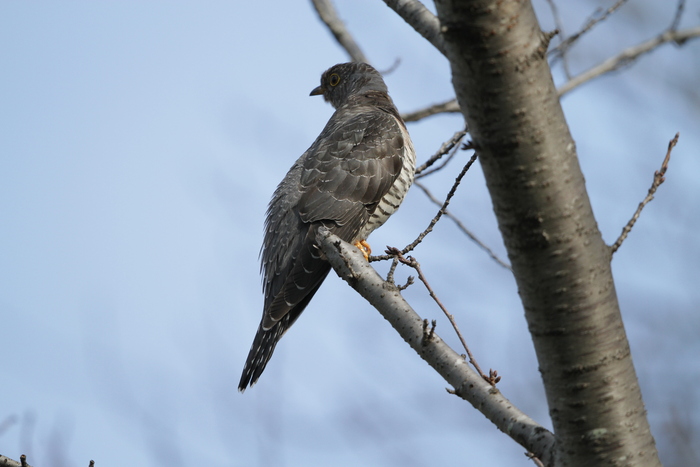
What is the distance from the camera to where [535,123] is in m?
1.45

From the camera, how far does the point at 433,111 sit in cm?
600

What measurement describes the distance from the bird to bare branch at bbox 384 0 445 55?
2.20m

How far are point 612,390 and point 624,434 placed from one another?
0.12 metres

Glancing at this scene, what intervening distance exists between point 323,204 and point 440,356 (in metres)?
2.72

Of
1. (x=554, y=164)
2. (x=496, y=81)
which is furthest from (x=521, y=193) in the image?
(x=496, y=81)

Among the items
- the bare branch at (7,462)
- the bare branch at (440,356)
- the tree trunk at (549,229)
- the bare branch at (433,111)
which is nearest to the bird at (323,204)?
the bare branch at (433,111)

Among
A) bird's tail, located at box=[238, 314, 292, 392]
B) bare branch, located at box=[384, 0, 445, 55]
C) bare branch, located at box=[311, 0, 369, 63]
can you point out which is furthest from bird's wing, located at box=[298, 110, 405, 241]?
bare branch, located at box=[384, 0, 445, 55]

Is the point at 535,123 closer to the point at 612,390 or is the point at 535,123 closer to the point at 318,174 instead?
the point at 612,390

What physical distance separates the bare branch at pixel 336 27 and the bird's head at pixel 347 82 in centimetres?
41

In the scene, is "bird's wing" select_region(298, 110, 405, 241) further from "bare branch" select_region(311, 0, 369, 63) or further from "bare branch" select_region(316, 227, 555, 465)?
"bare branch" select_region(316, 227, 555, 465)

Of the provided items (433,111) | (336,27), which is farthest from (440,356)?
(336,27)

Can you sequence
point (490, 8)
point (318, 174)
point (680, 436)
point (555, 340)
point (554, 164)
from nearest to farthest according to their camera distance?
point (490, 8) < point (554, 164) < point (555, 340) < point (318, 174) < point (680, 436)

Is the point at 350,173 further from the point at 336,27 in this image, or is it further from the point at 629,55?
the point at 629,55

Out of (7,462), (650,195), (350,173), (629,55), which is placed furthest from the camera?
(629,55)
